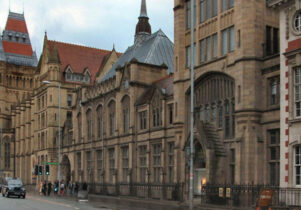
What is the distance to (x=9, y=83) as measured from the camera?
118812mm

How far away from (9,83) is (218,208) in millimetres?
96193

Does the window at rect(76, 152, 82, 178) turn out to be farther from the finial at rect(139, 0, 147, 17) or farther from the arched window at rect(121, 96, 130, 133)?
the finial at rect(139, 0, 147, 17)

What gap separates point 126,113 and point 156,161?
25.8 ft

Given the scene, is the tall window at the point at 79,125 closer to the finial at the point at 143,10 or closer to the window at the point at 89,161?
the window at the point at 89,161

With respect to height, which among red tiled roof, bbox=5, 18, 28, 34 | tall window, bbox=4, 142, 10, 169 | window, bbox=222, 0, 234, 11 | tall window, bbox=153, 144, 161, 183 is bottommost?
tall window, bbox=4, 142, 10, 169

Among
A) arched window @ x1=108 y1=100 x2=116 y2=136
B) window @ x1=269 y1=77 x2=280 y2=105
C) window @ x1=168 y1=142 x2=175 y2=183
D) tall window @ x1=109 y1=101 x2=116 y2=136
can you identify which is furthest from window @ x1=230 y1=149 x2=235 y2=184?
tall window @ x1=109 y1=101 x2=116 y2=136

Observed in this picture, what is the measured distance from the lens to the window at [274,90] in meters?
30.3

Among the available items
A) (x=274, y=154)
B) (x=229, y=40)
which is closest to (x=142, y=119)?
(x=229, y=40)

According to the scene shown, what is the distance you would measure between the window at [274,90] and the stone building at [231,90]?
2.3 inches

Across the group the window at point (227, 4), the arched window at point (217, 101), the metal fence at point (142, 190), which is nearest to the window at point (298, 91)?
the arched window at point (217, 101)

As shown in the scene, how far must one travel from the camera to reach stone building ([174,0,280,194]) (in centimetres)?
3086

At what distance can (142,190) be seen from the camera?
45875mm

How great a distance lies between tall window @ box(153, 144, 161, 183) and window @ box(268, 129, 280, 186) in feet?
51.8

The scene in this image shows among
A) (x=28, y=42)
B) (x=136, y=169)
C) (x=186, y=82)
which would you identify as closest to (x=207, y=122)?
(x=186, y=82)
